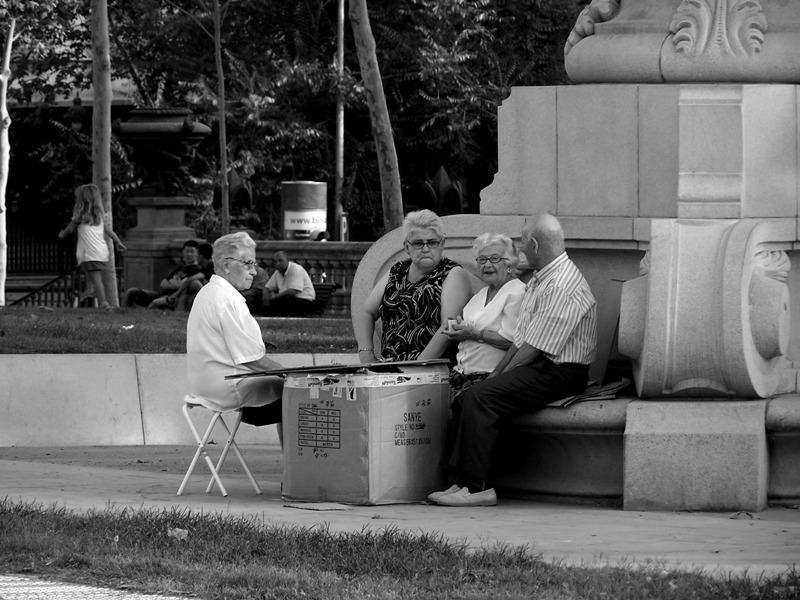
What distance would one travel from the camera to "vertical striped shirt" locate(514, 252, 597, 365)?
8.38m

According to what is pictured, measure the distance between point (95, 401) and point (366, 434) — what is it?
4.49 meters

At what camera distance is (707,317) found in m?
8.22

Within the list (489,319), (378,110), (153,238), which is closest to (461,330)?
(489,319)

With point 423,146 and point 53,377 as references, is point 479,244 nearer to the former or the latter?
point 53,377

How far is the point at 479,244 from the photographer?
8.89m

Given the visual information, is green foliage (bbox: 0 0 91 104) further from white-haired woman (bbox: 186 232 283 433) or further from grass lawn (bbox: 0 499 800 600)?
grass lawn (bbox: 0 499 800 600)

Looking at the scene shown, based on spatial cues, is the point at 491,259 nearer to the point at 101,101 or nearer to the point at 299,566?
the point at 299,566

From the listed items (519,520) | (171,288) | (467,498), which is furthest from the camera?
(171,288)

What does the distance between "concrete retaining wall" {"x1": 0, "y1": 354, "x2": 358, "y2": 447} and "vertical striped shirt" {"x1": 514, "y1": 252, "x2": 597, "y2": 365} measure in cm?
438

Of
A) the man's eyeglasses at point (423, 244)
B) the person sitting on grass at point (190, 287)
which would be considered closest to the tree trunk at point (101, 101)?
the person sitting on grass at point (190, 287)

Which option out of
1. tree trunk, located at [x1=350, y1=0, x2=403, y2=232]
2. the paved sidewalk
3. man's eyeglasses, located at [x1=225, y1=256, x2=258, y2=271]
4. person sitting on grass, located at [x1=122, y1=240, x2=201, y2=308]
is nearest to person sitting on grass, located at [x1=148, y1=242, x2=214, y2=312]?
person sitting on grass, located at [x1=122, y1=240, x2=201, y2=308]

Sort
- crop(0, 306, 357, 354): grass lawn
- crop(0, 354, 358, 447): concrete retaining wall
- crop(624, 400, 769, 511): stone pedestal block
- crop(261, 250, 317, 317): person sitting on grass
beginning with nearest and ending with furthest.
Answer: crop(624, 400, 769, 511): stone pedestal block → crop(0, 354, 358, 447): concrete retaining wall → crop(0, 306, 357, 354): grass lawn → crop(261, 250, 317, 317): person sitting on grass

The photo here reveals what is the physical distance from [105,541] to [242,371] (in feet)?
7.25

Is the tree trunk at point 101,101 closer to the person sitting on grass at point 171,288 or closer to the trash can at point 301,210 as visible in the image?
the person sitting on grass at point 171,288
